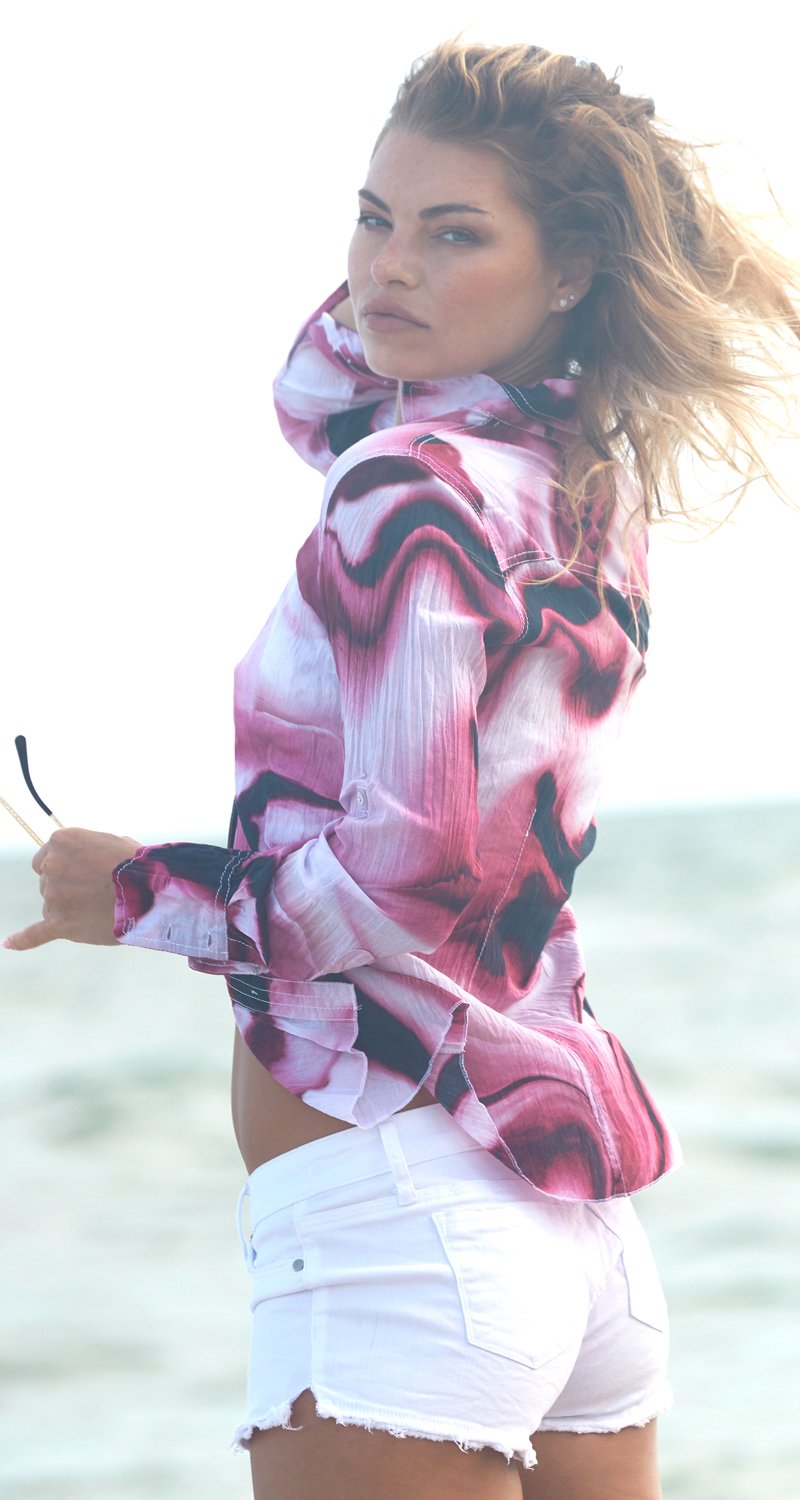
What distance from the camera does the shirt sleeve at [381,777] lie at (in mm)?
1182

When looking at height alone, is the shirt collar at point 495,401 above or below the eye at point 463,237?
below

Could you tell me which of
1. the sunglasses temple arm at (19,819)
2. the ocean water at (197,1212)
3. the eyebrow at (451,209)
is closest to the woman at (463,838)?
the eyebrow at (451,209)

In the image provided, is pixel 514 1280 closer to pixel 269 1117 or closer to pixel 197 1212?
pixel 269 1117

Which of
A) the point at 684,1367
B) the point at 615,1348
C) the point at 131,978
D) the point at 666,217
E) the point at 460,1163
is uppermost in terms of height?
the point at 666,217

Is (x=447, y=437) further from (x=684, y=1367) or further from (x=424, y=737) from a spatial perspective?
(x=684, y=1367)

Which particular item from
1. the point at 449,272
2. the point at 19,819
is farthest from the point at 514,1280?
the point at 449,272

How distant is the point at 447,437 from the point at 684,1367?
11.9 feet

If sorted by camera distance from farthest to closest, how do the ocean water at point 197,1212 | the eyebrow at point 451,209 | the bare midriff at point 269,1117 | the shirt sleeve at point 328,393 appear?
the ocean water at point 197,1212 → the shirt sleeve at point 328,393 → the eyebrow at point 451,209 → the bare midriff at point 269,1117

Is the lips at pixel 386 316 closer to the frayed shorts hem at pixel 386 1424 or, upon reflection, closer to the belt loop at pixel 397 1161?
the belt loop at pixel 397 1161

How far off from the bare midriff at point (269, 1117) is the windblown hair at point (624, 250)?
538 millimetres

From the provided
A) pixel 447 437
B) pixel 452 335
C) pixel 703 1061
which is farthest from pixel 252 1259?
pixel 703 1061

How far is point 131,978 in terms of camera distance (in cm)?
1005

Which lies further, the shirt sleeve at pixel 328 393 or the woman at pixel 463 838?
the shirt sleeve at pixel 328 393

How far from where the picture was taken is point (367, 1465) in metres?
1.19
